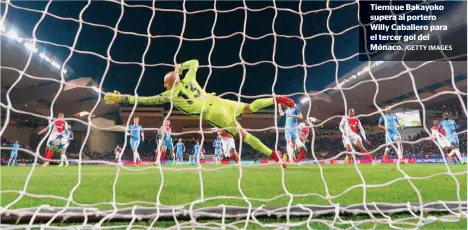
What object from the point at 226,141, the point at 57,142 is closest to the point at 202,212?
the point at 226,141

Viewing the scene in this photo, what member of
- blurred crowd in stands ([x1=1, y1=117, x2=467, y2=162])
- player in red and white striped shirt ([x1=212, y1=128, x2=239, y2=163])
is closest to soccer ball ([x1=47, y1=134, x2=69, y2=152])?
player in red and white striped shirt ([x1=212, y1=128, x2=239, y2=163])

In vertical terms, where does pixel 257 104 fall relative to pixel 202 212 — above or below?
above

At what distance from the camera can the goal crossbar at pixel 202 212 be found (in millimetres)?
1366

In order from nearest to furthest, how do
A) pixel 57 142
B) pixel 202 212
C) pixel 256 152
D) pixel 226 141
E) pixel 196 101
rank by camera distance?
pixel 202 212
pixel 196 101
pixel 226 141
pixel 57 142
pixel 256 152

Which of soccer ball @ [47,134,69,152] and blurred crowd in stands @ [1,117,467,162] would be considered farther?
blurred crowd in stands @ [1,117,467,162]

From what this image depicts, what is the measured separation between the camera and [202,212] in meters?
1.42

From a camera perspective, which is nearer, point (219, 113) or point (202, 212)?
point (202, 212)

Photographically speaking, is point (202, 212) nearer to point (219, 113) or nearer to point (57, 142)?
point (219, 113)

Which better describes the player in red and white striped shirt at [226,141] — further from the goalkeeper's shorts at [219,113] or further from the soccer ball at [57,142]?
the soccer ball at [57,142]

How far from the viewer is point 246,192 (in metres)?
2.48

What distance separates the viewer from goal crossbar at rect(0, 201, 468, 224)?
4.48 feet

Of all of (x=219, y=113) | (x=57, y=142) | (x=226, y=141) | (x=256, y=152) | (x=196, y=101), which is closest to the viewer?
(x=196, y=101)

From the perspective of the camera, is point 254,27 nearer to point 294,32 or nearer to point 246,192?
point 294,32

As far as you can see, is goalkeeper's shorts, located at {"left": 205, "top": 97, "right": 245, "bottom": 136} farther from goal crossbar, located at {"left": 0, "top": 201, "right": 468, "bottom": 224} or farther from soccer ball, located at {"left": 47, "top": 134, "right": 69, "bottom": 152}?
soccer ball, located at {"left": 47, "top": 134, "right": 69, "bottom": 152}
